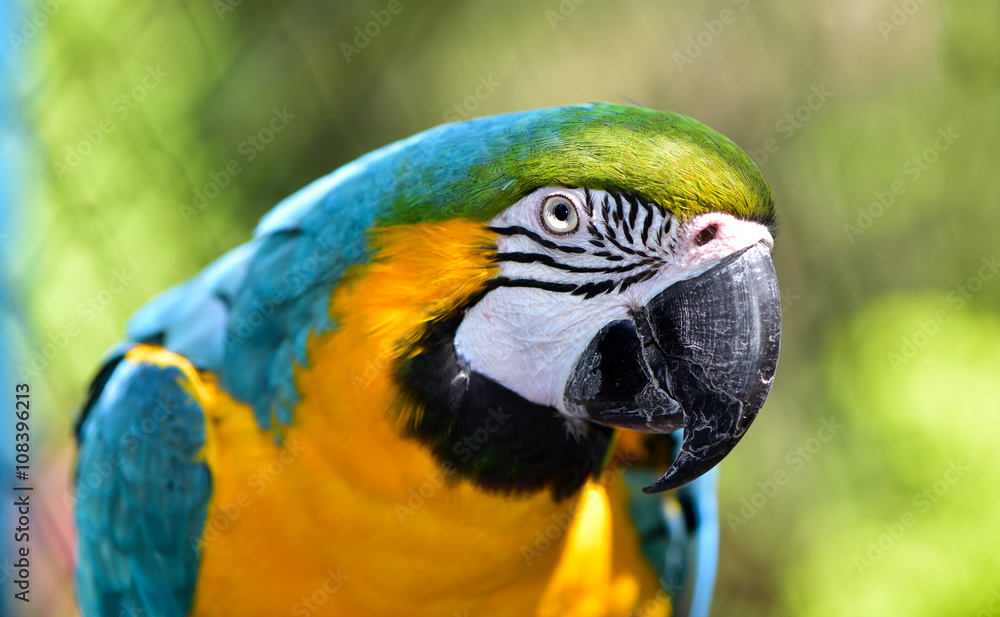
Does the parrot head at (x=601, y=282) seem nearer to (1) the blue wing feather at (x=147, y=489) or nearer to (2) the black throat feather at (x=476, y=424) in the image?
(2) the black throat feather at (x=476, y=424)

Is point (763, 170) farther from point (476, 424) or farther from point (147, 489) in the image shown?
point (147, 489)

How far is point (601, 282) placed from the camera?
→ 3.06 ft

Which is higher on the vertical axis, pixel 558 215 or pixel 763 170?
pixel 763 170

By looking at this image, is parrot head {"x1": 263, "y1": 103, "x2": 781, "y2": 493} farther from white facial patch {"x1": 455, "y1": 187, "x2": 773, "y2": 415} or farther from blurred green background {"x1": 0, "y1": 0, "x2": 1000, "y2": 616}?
blurred green background {"x1": 0, "y1": 0, "x2": 1000, "y2": 616}

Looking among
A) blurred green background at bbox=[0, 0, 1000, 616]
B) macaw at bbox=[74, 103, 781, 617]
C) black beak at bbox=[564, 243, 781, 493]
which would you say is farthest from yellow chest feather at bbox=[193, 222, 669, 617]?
blurred green background at bbox=[0, 0, 1000, 616]

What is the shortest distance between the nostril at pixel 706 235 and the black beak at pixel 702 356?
3 centimetres

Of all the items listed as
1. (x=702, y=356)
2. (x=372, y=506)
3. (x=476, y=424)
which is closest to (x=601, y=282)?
(x=702, y=356)

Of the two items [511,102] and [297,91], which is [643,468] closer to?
[511,102]

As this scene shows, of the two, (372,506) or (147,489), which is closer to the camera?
(372,506)

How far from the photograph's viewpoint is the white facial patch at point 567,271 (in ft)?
A: 2.91

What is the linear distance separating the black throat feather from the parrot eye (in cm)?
16

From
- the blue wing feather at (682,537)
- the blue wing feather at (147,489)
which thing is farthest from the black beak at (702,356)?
the blue wing feather at (147,489)

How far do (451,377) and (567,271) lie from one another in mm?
212

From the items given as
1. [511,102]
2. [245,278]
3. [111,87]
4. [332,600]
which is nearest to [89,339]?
[111,87]
